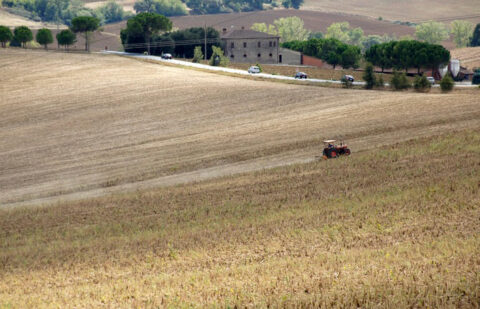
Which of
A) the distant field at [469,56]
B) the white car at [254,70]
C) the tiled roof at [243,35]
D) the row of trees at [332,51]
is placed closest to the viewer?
the white car at [254,70]

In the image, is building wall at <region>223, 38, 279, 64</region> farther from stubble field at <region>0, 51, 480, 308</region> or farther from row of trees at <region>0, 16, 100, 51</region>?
stubble field at <region>0, 51, 480, 308</region>

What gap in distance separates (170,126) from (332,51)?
10137cm

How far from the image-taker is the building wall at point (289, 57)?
5901 inches

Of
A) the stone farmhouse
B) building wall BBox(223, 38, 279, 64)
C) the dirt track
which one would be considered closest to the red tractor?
the dirt track

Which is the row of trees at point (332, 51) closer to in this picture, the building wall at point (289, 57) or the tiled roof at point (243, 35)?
the building wall at point (289, 57)

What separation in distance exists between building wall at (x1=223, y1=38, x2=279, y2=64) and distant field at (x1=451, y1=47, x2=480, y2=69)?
48.6m

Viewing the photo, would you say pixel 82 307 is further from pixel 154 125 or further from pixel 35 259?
pixel 154 125

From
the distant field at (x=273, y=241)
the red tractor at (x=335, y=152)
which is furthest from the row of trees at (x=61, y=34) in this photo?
the distant field at (x=273, y=241)

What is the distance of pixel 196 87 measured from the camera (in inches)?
3007

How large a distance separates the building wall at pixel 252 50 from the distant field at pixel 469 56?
48636mm

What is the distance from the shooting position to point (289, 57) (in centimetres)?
15000

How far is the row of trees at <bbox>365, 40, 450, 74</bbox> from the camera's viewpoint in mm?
122000

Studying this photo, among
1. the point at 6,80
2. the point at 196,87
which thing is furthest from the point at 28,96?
the point at 196,87

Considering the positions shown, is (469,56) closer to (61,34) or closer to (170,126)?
(61,34)
